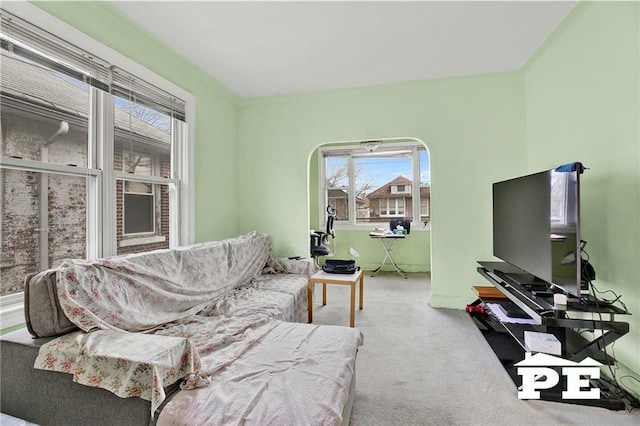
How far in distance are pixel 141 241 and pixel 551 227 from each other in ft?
10.0

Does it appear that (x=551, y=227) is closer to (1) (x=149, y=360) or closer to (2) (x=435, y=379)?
(2) (x=435, y=379)

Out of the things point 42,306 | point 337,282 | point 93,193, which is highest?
point 93,193

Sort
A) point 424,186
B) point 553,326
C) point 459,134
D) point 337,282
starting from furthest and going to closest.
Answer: point 424,186, point 459,134, point 337,282, point 553,326

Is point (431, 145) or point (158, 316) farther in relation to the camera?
point (431, 145)

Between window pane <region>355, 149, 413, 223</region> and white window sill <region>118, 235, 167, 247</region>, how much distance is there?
370 cm

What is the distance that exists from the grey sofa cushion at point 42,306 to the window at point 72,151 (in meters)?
0.43

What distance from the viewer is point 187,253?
2.26 m

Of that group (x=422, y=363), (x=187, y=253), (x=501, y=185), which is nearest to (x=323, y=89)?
(x=501, y=185)

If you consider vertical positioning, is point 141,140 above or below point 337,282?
above

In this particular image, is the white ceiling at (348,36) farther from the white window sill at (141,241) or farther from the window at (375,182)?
the window at (375,182)

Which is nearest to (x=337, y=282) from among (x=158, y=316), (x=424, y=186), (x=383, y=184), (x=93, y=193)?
(x=158, y=316)

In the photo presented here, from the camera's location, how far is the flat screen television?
1688 mm

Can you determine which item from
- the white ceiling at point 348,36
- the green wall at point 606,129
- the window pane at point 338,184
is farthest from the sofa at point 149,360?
the window pane at point 338,184

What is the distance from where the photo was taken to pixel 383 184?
18.1ft
